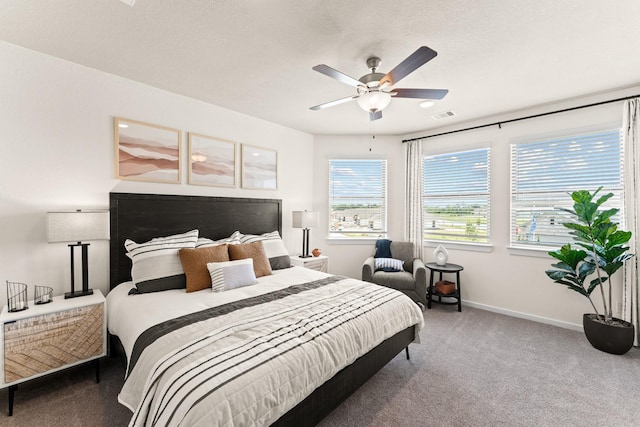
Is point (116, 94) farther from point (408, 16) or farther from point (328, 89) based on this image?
point (408, 16)

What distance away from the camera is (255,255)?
3.05 m

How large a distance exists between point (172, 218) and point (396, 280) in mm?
2976

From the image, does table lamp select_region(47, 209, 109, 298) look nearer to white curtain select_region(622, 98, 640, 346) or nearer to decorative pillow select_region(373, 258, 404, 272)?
decorative pillow select_region(373, 258, 404, 272)

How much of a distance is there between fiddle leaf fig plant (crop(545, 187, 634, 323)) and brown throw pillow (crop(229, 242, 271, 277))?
3.24 metres

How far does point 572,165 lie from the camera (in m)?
3.38

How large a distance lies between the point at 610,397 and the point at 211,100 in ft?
15.4

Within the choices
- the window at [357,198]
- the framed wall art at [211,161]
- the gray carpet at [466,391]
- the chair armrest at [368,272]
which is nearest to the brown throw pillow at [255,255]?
Answer: the framed wall art at [211,161]

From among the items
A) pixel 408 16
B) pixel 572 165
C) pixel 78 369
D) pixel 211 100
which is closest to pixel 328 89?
pixel 408 16

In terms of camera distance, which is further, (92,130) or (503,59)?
(92,130)

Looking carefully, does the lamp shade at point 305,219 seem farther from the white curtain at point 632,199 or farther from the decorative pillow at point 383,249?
the white curtain at point 632,199

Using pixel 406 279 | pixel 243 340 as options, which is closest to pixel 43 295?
pixel 243 340

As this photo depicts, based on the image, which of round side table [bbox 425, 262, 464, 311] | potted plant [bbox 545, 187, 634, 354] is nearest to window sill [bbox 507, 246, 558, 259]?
potted plant [bbox 545, 187, 634, 354]

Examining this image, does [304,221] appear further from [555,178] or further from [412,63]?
[555,178]

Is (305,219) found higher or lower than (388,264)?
higher
